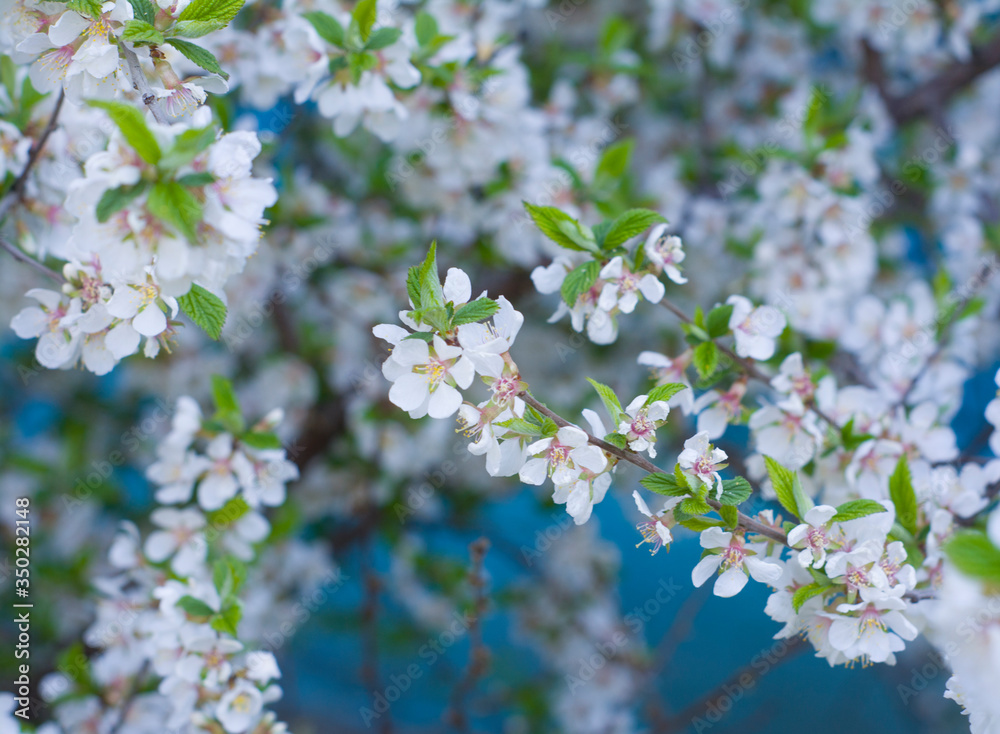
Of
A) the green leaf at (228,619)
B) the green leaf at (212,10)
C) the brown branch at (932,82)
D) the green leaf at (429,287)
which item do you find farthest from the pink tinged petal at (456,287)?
the brown branch at (932,82)

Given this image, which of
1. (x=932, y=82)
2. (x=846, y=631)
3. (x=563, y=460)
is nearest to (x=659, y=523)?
(x=563, y=460)

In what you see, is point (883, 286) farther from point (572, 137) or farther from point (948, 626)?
point (948, 626)

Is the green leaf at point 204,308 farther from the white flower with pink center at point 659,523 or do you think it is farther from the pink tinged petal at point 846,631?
the pink tinged petal at point 846,631


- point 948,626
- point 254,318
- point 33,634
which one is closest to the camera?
point 948,626

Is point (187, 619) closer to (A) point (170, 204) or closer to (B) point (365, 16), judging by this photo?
(A) point (170, 204)

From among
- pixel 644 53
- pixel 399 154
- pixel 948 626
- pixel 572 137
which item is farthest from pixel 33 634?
pixel 644 53

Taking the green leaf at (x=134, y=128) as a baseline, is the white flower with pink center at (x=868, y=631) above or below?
below
